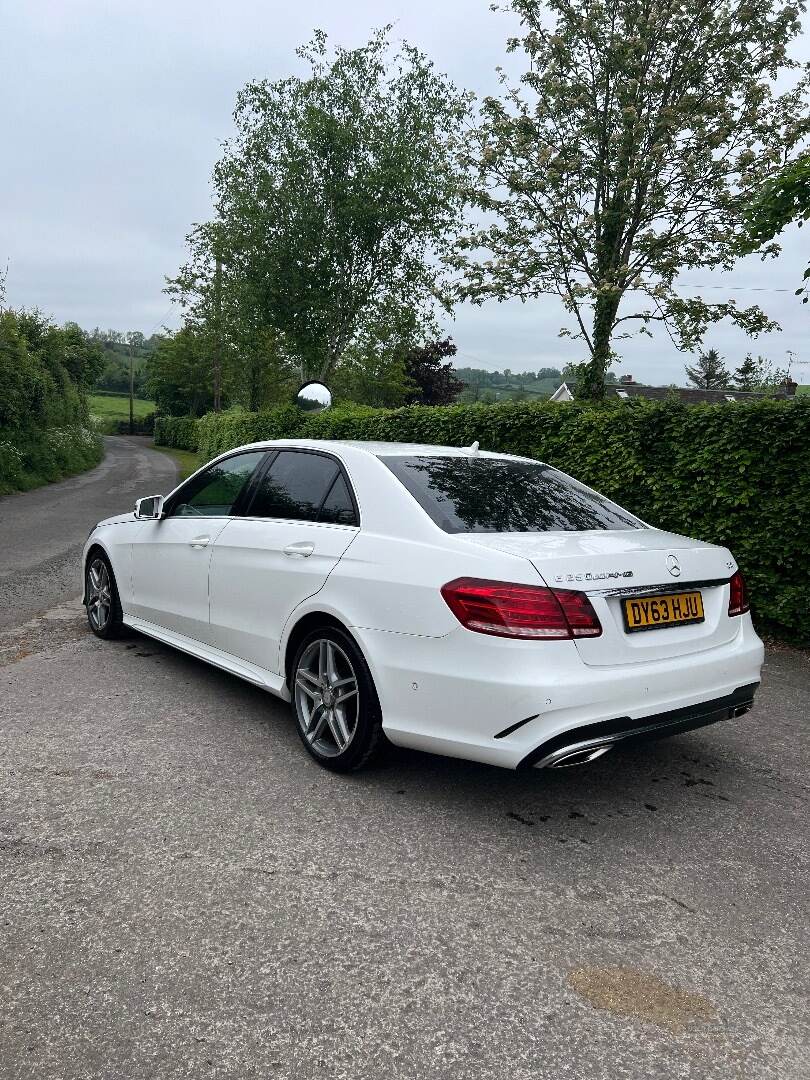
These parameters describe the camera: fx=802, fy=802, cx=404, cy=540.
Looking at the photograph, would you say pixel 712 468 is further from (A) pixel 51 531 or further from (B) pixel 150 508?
(A) pixel 51 531

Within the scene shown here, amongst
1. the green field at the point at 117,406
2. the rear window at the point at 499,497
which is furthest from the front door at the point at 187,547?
the green field at the point at 117,406

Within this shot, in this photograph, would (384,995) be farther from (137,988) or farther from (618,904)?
(618,904)

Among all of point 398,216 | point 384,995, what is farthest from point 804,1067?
point 398,216

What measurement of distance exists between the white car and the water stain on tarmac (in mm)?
788

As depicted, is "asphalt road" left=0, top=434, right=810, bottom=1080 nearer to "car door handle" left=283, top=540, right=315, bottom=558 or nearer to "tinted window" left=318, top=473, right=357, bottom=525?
"car door handle" left=283, top=540, right=315, bottom=558

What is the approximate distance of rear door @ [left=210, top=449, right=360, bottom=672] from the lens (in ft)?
12.8

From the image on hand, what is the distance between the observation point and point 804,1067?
204 cm

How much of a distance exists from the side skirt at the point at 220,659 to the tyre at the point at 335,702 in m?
0.17

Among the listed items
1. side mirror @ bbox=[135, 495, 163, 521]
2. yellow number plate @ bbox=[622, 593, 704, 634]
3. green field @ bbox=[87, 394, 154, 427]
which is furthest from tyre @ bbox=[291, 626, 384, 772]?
green field @ bbox=[87, 394, 154, 427]

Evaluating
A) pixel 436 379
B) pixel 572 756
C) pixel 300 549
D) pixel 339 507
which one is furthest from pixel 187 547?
→ pixel 436 379

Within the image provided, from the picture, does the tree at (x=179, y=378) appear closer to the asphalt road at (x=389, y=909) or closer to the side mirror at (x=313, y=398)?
the side mirror at (x=313, y=398)

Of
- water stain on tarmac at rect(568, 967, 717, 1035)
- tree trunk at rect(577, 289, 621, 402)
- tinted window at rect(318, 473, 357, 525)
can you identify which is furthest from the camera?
tree trunk at rect(577, 289, 621, 402)

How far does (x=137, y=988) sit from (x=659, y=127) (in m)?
21.0

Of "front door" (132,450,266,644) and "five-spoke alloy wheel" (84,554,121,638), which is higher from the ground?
"front door" (132,450,266,644)
